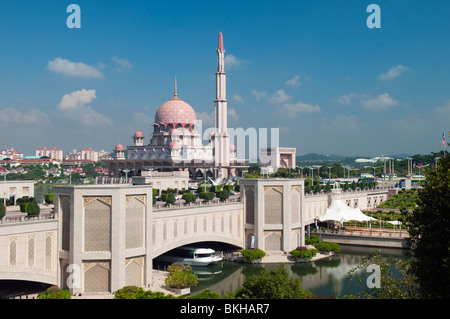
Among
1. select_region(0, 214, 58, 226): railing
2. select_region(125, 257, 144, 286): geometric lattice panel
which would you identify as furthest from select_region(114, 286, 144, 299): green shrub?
select_region(0, 214, 58, 226): railing

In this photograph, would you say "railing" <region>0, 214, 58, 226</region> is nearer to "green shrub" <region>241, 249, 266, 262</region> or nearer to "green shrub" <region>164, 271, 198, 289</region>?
"green shrub" <region>164, 271, 198, 289</region>

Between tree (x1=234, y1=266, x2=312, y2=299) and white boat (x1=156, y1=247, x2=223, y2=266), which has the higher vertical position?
tree (x1=234, y1=266, x2=312, y2=299)

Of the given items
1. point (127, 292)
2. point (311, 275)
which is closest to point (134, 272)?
point (127, 292)

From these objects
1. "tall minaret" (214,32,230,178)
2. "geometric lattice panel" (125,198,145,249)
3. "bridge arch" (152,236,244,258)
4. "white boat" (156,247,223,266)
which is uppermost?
"tall minaret" (214,32,230,178)

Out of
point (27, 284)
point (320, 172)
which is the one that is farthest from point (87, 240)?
point (320, 172)

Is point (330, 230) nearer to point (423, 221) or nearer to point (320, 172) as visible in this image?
point (423, 221)

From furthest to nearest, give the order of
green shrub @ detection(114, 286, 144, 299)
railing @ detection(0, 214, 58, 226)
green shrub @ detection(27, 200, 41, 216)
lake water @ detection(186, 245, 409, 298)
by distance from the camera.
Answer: lake water @ detection(186, 245, 409, 298), green shrub @ detection(27, 200, 41, 216), railing @ detection(0, 214, 58, 226), green shrub @ detection(114, 286, 144, 299)
